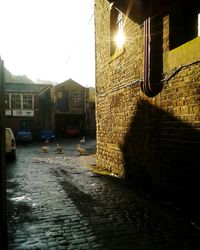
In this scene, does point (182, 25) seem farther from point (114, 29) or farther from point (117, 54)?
point (114, 29)

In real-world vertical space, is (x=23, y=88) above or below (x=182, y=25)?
above

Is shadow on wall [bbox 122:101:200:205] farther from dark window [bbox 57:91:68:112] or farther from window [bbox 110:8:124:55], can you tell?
dark window [bbox 57:91:68:112]

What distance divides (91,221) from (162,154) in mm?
2433

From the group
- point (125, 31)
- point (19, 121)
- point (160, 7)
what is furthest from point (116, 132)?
point (19, 121)

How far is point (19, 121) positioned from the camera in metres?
38.5

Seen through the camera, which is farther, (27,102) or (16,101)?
(27,102)

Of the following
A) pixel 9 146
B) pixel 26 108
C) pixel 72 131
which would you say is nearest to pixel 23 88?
pixel 26 108

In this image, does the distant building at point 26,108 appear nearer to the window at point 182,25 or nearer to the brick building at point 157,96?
the brick building at point 157,96

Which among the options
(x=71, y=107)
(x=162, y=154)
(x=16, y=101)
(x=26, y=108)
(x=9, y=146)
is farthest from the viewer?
(x=71, y=107)

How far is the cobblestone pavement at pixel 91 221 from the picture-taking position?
4145 mm

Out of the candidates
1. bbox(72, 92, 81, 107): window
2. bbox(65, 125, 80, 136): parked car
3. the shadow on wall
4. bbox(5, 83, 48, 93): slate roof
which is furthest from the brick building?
bbox(72, 92, 81, 107): window

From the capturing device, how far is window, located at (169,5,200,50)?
20.9ft

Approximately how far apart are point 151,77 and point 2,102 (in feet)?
15.1

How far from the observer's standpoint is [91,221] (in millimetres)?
5078
